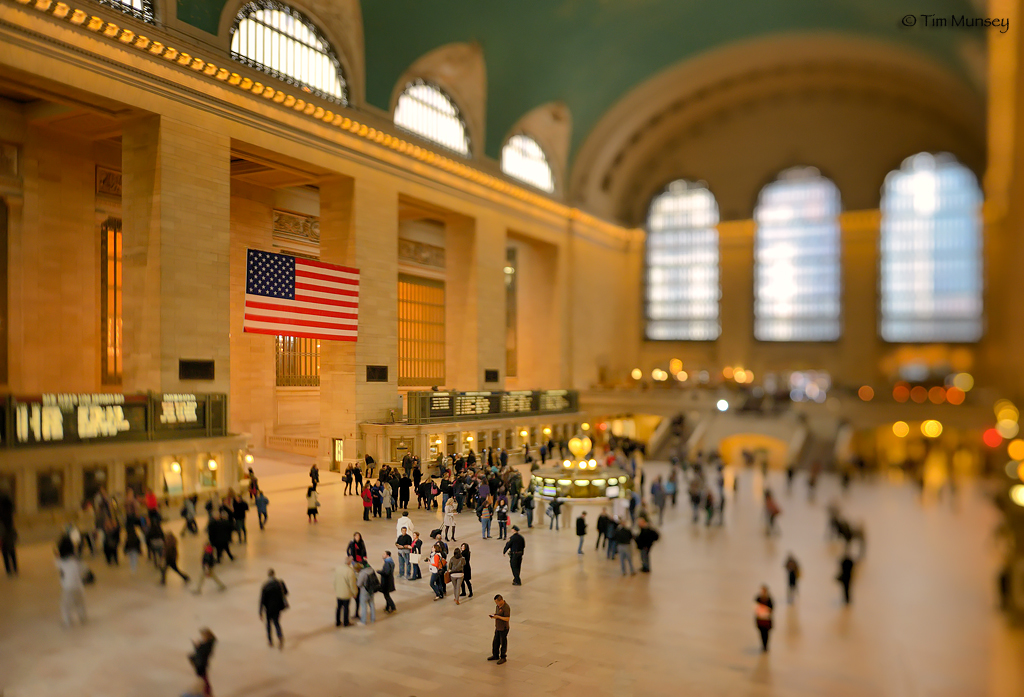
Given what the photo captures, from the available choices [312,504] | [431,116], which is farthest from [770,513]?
[431,116]

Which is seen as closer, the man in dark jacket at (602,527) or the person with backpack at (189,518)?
the person with backpack at (189,518)

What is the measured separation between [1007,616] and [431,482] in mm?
6876

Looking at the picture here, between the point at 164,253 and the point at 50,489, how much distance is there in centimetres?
766

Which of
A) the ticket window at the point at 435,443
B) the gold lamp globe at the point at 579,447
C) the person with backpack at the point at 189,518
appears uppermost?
the ticket window at the point at 435,443

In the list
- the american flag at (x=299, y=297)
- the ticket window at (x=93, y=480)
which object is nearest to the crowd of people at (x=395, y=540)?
the ticket window at (x=93, y=480)

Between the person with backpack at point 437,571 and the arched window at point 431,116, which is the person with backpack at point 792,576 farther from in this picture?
the arched window at point 431,116

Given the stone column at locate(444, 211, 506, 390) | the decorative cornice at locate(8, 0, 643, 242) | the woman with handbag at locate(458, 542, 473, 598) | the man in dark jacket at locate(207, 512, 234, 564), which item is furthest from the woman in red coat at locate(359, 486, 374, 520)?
the stone column at locate(444, 211, 506, 390)

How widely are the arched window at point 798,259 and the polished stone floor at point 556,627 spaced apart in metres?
32.1

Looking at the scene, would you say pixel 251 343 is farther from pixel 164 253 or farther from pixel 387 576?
pixel 387 576

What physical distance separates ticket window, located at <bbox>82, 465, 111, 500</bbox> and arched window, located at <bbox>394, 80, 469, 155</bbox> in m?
17.0

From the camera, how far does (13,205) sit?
64.7 feet

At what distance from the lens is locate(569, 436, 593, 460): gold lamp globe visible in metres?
14.7

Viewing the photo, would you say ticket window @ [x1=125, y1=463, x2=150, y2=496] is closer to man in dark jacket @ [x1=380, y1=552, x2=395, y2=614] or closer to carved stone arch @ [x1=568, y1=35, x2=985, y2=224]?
man in dark jacket @ [x1=380, y1=552, x2=395, y2=614]

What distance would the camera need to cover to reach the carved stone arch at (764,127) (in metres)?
35.4
